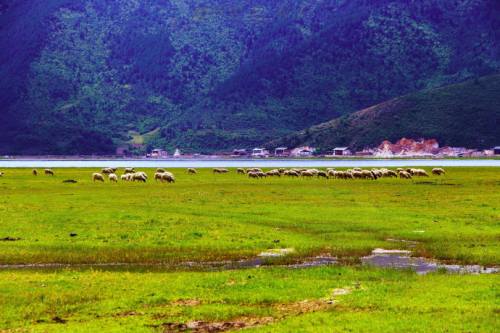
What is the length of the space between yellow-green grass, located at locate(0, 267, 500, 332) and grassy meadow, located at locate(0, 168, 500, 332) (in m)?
0.05

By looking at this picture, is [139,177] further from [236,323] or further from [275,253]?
[236,323]

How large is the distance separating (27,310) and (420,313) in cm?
989

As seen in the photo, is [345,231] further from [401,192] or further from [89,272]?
[401,192]

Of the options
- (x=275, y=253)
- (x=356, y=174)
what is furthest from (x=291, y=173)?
(x=275, y=253)

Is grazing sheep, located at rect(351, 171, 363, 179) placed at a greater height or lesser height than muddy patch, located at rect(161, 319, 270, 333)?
greater

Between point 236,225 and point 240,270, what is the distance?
11.6m

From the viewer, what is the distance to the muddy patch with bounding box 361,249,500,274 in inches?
932

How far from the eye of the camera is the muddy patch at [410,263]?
2367cm

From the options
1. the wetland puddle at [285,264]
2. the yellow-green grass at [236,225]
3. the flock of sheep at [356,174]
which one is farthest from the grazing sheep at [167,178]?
the wetland puddle at [285,264]

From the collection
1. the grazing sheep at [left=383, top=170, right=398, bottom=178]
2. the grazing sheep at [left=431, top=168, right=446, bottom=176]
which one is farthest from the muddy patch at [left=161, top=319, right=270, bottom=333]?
the grazing sheep at [left=431, top=168, right=446, bottom=176]

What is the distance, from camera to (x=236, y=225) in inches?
1398

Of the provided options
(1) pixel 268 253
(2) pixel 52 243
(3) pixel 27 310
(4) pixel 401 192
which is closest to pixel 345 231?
(1) pixel 268 253

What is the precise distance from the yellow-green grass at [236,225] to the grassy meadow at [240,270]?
0.09 meters

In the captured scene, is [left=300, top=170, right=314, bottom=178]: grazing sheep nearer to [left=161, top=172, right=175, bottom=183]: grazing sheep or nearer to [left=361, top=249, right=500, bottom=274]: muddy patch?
[left=161, top=172, right=175, bottom=183]: grazing sheep
